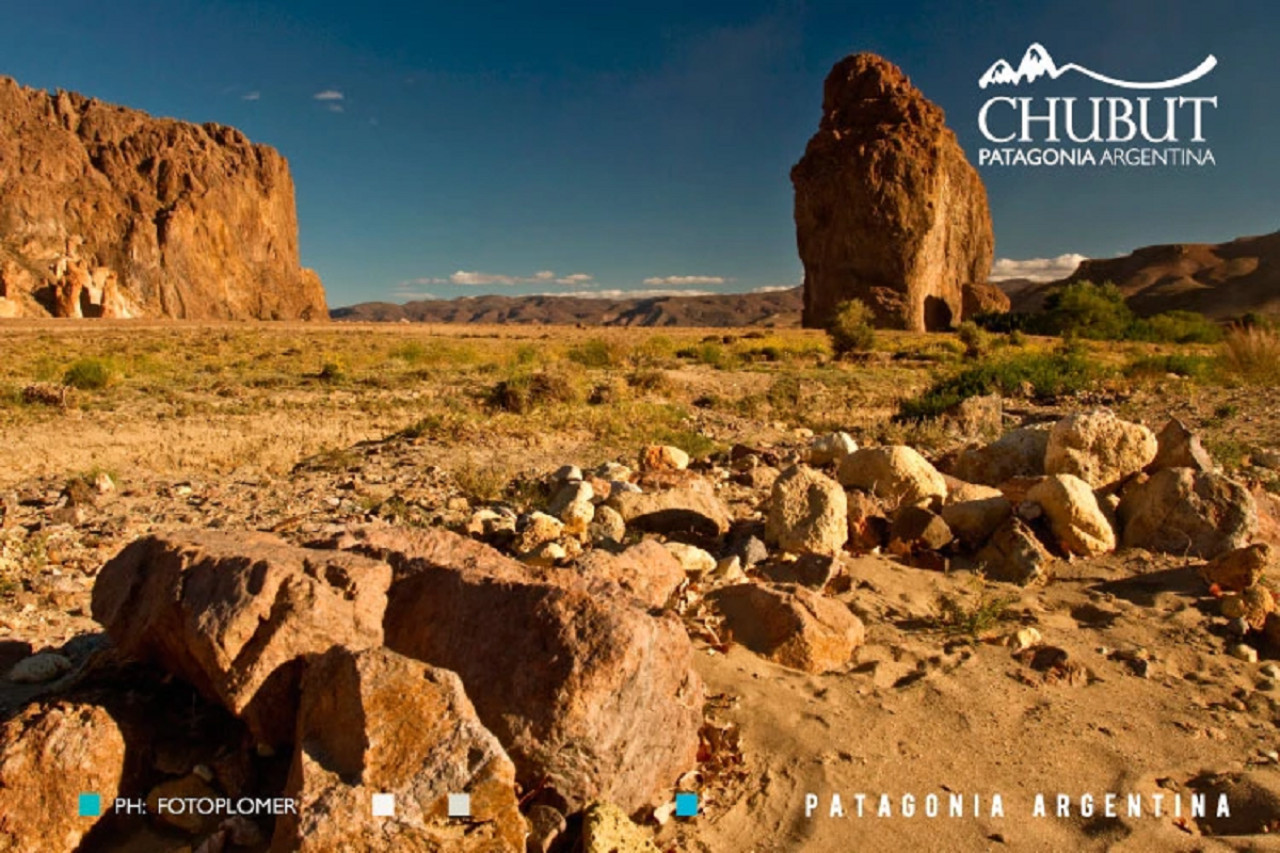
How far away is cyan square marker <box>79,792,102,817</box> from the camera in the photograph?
238 cm

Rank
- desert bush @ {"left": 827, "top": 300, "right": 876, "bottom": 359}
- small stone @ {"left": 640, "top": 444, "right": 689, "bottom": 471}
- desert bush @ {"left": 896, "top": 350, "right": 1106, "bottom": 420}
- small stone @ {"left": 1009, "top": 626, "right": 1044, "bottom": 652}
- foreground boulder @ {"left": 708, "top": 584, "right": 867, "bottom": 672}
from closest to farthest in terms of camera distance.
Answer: foreground boulder @ {"left": 708, "top": 584, "right": 867, "bottom": 672}
small stone @ {"left": 1009, "top": 626, "right": 1044, "bottom": 652}
small stone @ {"left": 640, "top": 444, "right": 689, "bottom": 471}
desert bush @ {"left": 896, "top": 350, "right": 1106, "bottom": 420}
desert bush @ {"left": 827, "top": 300, "right": 876, "bottom": 359}

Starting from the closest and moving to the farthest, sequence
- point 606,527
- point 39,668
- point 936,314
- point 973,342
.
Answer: point 39,668 → point 606,527 → point 973,342 → point 936,314

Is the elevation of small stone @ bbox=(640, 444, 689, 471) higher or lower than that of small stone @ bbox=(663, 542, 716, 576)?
higher

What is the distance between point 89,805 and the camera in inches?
94.2

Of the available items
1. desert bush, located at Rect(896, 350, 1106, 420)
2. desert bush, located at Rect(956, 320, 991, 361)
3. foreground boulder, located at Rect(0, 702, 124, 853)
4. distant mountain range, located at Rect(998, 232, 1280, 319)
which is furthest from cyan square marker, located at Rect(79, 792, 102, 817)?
distant mountain range, located at Rect(998, 232, 1280, 319)

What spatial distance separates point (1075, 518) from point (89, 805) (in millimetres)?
4943

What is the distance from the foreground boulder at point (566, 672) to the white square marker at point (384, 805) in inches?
15.5

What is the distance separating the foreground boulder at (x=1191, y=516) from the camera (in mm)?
4688

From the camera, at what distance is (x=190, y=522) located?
5879 mm

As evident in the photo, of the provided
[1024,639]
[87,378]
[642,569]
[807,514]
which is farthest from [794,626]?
[87,378]

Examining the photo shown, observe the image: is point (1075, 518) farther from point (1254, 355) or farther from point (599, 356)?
point (599, 356)

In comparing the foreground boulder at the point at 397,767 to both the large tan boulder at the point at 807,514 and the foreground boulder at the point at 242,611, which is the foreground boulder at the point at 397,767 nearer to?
the foreground boulder at the point at 242,611

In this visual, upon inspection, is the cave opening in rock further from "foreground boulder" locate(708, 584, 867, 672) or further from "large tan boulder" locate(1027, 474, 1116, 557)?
"foreground boulder" locate(708, 584, 867, 672)

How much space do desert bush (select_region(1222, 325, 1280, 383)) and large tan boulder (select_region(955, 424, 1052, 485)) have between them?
1053 centimetres
